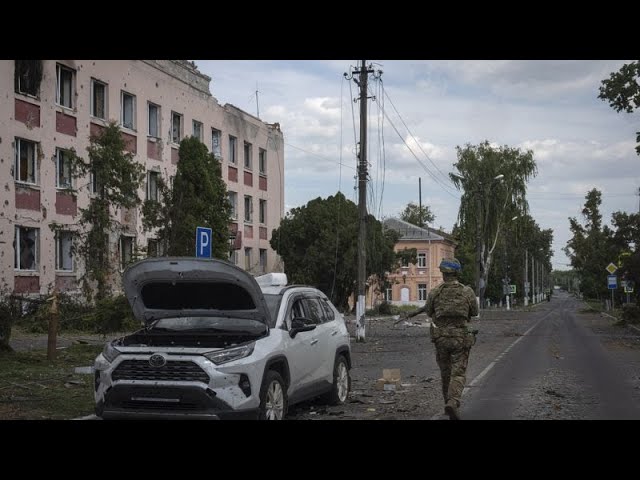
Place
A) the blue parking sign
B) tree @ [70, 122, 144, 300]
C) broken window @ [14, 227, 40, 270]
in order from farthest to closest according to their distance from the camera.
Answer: broken window @ [14, 227, 40, 270]
tree @ [70, 122, 144, 300]
the blue parking sign

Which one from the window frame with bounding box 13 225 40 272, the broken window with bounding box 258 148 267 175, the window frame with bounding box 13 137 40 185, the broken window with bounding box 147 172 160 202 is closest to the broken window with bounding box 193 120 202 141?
the broken window with bounding box 147 172 160 202

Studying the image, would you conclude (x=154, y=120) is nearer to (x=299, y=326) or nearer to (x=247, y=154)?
(x=247, y=154)

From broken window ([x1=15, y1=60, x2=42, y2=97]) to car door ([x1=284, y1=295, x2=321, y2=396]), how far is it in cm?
1963

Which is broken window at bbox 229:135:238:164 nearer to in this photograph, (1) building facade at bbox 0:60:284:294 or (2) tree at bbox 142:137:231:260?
(1) building facade at bbox 0:60:284:294

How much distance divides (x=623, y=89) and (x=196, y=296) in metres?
25.6

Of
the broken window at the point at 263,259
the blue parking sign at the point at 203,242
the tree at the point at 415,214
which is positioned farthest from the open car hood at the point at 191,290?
the tree at the point at 415,214

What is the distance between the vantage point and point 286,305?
10078 millimetres

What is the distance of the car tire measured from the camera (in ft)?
36.7

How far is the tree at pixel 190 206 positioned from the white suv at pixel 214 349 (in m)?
10.8

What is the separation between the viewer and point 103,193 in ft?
63.3

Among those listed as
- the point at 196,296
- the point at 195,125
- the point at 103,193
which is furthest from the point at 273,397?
the point at 195,125

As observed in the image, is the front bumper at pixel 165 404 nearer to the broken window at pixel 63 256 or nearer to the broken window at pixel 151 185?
the broken window at pixel 63 256
